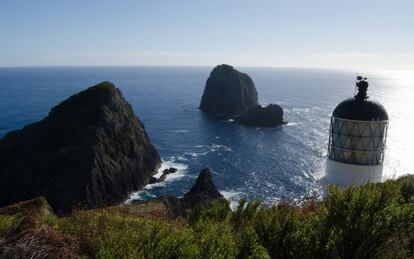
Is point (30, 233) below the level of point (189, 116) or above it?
above

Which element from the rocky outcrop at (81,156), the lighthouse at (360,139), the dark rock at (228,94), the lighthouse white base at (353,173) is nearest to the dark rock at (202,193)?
the rocky outcrop at (81,156)

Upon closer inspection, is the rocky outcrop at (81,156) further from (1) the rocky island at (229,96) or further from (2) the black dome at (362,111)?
(1) the rocky island at (229,96)

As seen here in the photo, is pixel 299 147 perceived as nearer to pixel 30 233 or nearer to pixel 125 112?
pixel 125 112

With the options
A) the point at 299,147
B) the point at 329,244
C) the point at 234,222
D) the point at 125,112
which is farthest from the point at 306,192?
the point at 329,244

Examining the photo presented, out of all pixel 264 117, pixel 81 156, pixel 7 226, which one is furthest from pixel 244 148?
pixel 7 226

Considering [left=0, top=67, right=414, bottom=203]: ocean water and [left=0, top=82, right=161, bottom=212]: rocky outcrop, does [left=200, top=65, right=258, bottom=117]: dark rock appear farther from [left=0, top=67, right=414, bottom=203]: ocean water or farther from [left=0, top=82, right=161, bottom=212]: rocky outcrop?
[left=0, top=82, right=161, bottom=212]: rocky outcrop
